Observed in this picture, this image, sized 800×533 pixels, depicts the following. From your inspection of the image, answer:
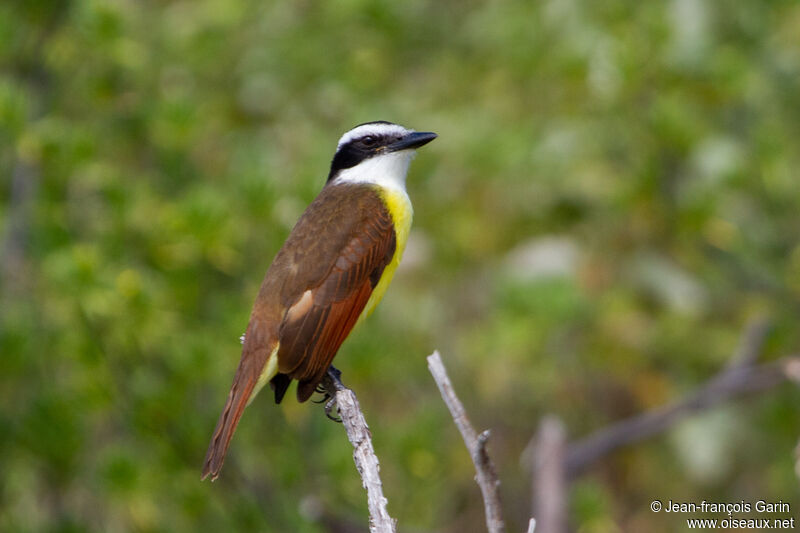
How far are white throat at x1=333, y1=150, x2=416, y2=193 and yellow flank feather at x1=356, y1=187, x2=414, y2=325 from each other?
0.11m

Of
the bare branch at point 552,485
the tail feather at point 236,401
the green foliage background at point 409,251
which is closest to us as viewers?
the bare branch at point 552,485

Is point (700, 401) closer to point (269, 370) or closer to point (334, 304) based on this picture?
point (334, 304)

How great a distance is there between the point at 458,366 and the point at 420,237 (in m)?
0.91

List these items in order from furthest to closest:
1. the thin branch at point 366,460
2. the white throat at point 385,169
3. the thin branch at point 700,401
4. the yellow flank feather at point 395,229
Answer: the white throat at point 385,169
the thin branch at point 700,401
the yellow flank feather at point 395,229
the thin branch at point 366,460

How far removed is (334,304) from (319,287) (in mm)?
97

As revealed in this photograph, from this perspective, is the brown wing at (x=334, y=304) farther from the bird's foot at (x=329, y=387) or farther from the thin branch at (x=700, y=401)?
the thin branch at (x=700, y=401)

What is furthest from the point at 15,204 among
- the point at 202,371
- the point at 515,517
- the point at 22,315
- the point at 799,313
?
the point at 799,313

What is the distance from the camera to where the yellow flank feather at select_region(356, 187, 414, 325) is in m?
4.22

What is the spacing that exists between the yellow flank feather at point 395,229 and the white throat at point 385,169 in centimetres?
11

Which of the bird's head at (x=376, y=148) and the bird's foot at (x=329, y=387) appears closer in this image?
the bird's foot at (x=329, y=387)

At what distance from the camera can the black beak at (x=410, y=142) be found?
4.54 meters

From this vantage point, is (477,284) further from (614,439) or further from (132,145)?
(614,439)

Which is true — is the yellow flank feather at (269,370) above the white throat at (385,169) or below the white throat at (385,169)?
below

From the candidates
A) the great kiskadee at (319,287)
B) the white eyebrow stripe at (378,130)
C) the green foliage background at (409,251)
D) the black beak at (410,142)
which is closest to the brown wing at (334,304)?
the great kiskadee at (319,287)
